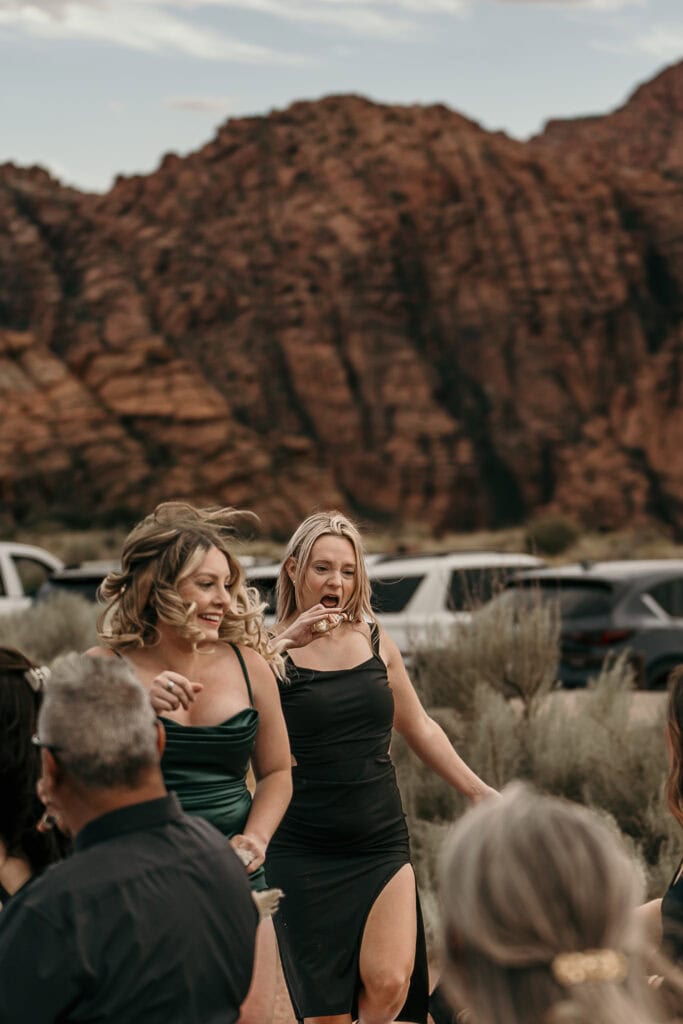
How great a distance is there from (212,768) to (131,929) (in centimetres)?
120

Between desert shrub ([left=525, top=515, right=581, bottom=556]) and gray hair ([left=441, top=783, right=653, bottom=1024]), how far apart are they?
34.9 meters

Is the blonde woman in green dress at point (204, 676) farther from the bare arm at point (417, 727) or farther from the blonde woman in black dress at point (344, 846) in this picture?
the bare arm at point (417, 727)

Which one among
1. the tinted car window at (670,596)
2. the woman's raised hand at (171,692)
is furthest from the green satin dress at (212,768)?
the tinted car window at (670,596)

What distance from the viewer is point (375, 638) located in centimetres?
438

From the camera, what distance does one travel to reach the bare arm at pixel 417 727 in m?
4.28

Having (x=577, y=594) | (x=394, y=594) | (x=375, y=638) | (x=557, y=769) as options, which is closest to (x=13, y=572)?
(x=394, y=594)

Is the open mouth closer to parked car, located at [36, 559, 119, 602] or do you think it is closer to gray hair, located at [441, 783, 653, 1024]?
gray hair, located at [441, 783, 653, 1024]

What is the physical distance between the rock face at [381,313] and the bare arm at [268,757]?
39.2 meters

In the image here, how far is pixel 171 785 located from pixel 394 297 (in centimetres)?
4899

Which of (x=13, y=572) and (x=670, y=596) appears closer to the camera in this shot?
(x=670, y=596)

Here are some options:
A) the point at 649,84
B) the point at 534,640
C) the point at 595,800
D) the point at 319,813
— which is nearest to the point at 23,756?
the point at 319,813

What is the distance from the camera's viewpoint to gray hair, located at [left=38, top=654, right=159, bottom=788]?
2.21 m

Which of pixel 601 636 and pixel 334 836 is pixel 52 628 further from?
pixel 334 836

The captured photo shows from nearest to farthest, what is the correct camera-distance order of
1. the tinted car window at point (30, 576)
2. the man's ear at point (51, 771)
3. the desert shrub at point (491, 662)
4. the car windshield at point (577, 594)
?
the man's ear at point (51, 771)
the desert shrub at point (491, 662)
the car windshield at point (577, 594)
the tinted car window at point (30, 576)
